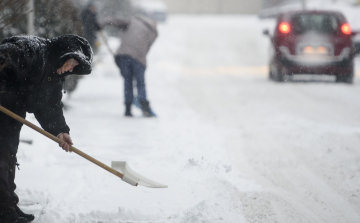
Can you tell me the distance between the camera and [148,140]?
6.07 meters

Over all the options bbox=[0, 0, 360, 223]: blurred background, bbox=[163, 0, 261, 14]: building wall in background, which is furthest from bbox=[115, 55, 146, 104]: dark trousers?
bbox=[163, 0, 261, 14]: building wall in background

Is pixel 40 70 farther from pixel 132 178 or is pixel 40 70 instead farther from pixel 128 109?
pixel 128 109

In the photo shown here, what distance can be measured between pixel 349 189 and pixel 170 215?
1665 mm

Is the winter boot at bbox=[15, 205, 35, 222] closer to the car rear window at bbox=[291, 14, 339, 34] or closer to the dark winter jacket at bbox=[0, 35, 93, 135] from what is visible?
the dark winter jacket at bbox=[0, 35, 93, 135]

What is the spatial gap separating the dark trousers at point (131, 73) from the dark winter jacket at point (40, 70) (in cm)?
406

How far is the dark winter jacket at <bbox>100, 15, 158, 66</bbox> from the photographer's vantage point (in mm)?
7340

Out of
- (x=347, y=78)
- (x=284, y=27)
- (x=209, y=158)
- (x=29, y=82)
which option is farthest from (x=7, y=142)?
(x=347, y=78)

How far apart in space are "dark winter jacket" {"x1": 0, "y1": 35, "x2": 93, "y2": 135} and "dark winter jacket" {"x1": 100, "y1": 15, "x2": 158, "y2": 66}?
402cm

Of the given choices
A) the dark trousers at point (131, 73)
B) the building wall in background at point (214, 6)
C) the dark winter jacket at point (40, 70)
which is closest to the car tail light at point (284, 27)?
the dark trousers at point (131, 73)

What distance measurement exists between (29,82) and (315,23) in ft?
30.2

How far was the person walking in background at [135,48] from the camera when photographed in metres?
7.34

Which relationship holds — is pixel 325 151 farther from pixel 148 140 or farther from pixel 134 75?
pixel 134 75

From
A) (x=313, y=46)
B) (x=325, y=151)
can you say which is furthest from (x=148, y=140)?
(x=313, y=46)

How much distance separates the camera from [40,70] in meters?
3.18
